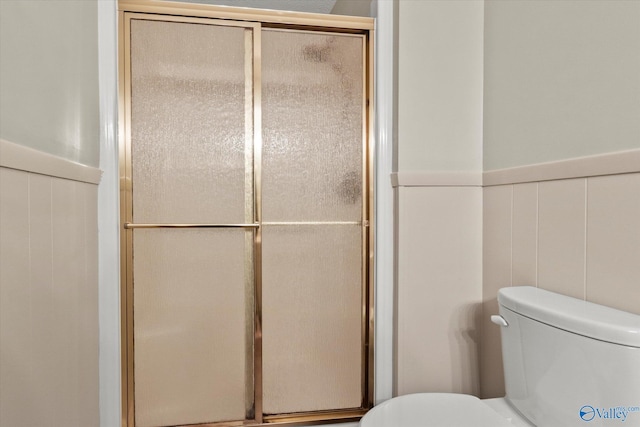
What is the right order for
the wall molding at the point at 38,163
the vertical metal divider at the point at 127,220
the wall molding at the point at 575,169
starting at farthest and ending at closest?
1. the vertical metal divider at the point at 127,220
2. the wall molding at the point at 575,169
3. the wall molding at the point at 38,163

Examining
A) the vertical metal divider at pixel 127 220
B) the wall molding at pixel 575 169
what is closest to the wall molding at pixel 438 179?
the wall molding at pixel 575 169

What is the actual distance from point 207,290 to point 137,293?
239 millimetres

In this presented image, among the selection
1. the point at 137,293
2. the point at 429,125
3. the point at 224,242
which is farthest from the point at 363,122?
the point at 137,293

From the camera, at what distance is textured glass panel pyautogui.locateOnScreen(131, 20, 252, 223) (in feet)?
5.36

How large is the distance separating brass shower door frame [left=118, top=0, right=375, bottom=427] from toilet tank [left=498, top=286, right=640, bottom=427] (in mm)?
624

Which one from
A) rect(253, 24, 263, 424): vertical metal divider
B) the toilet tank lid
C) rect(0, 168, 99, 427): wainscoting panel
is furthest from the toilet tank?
rect(0, 168, 99, 427): wainscoting panel

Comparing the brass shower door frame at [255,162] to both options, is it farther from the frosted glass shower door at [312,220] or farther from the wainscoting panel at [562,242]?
the wainscoting panel at [562,242]

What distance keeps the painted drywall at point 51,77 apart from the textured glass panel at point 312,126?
575 millimetres

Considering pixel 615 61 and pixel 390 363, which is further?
pixel 390 363

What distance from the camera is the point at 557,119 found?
1.32 meters

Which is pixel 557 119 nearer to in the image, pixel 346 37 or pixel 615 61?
pixel 615 61

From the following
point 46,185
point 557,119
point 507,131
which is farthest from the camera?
point 507,131

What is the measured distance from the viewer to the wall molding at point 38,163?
2.84 ft

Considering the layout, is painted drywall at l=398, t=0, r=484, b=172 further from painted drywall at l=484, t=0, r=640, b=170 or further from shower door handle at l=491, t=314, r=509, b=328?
shower door handle at l=491, t=314, r=509, b=328
